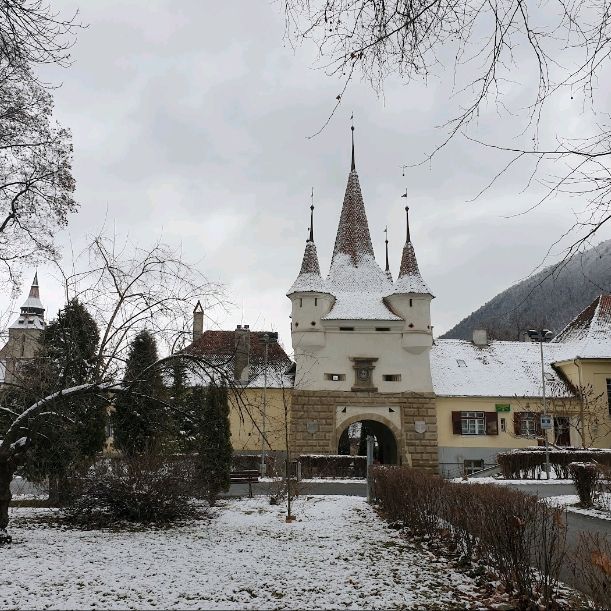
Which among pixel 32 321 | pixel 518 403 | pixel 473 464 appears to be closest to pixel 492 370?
pixel 518 403

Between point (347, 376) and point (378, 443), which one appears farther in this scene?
Answer: point (378, 443)

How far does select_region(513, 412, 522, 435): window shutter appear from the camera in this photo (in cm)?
3556

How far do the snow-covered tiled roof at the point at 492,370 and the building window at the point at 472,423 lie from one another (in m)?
1.17

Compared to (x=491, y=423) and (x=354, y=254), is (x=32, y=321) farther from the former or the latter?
(x=491, y=423)

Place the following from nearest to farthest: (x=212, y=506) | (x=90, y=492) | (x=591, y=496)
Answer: (x=90, y=492)
(x=591, y=496)
(x=212, y=506)

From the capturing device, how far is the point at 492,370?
125 ft

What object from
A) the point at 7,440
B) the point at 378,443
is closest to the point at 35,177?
the point at 7,440

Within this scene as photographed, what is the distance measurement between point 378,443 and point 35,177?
34500mm

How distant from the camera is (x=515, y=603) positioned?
258 inches

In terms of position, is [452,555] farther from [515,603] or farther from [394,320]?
[394,320]

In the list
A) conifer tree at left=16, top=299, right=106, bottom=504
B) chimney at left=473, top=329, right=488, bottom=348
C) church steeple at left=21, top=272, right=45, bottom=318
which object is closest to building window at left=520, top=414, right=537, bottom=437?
chimney at left=473, top=329, right=488, bottom=348

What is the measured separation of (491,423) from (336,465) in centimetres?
1100

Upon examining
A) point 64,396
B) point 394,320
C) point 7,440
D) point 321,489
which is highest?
point 394,320

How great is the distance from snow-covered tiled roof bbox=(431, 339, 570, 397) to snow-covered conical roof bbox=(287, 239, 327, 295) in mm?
8755
